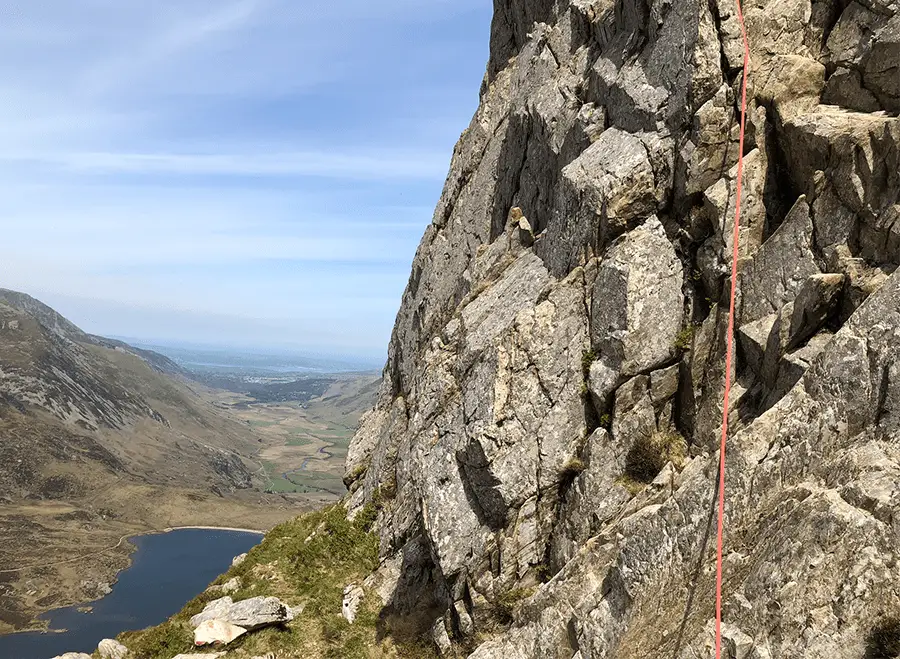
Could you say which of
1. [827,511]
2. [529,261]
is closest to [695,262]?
[529,261]

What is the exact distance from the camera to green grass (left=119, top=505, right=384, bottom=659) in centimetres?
2270

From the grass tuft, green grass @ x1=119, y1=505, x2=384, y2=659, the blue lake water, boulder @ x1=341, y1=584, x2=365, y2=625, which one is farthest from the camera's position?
the blue lake water

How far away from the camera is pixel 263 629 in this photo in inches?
923

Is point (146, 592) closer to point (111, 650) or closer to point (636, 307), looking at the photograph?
point (111, 650)

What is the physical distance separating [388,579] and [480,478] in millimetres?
9232

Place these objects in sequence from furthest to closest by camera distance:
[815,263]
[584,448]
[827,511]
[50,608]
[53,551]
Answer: [53,551]
[50,608]
[584,448]
[815,263]
[827,511]

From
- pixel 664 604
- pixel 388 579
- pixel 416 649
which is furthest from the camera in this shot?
pixel 388 579

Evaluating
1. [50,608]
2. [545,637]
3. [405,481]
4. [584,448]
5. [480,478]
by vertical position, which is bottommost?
[50,608]

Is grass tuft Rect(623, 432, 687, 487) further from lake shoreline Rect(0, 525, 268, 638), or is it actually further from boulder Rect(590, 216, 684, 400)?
lake shoreline Rect(0, 525, 268, 638)

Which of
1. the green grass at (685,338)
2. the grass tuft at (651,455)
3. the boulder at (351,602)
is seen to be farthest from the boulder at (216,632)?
the green grass at (685,338)

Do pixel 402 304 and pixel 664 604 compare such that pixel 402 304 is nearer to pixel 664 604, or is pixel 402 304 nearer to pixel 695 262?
pixel 695 262

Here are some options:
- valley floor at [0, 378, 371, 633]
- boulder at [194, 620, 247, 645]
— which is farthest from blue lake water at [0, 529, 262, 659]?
boulder at [194, 620, 247, 645]

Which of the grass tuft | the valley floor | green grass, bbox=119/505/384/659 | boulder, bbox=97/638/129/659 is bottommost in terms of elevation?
the valley floor

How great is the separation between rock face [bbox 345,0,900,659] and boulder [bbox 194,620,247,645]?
23.6ft
